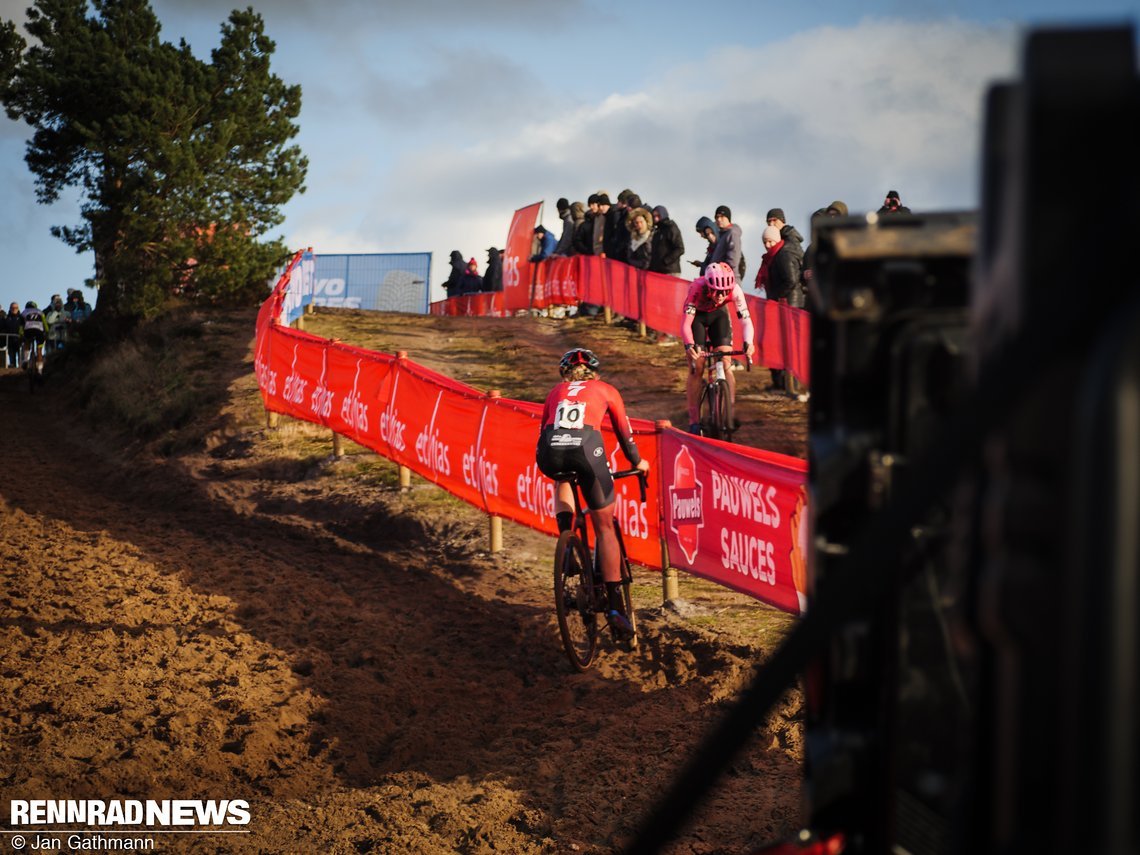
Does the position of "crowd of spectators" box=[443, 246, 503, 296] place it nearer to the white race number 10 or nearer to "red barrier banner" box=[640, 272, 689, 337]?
"red barrier banner" box=[640, 272, 689, 337]

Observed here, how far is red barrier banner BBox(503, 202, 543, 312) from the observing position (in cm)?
3094

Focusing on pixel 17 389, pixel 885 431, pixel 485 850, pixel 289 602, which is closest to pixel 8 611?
pixel 289 602

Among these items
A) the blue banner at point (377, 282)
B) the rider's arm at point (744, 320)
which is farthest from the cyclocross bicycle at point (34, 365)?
the rider's arm at point (744, 320)

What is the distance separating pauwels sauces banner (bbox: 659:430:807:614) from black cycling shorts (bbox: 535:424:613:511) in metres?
0.90

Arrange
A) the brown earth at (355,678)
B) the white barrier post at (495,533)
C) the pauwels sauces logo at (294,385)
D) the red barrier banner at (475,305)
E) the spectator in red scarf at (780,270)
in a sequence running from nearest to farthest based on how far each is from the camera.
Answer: the brown earth at (355,678) < the white barrier post at (495,533) < the spectator in red scarf at (780,270) < the pauwels sauces logo at (294,385) < the red barrier banner at (475,305)

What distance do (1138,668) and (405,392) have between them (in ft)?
44.8

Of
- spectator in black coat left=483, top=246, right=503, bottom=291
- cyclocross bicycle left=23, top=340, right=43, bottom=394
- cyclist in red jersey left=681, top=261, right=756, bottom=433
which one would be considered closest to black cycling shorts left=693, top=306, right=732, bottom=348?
cyclist in red jersey left=681, top=261, right=756, bottom=433

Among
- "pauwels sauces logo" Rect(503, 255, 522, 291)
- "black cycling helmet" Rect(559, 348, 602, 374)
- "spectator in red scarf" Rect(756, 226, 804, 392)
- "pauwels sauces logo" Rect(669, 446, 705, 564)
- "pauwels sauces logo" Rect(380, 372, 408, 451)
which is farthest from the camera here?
"pauwels sauces logo" Rect(503, 255, 522, 291)

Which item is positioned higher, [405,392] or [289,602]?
[405,392]

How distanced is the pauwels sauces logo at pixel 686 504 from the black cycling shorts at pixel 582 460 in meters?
0.94

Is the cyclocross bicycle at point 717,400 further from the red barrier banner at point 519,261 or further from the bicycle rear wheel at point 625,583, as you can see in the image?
the red barrier banner at point 519,261

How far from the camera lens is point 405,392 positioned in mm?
14688

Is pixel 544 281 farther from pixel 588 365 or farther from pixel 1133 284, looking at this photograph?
pixel 1133 284

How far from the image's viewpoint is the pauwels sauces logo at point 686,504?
9.65 meters
